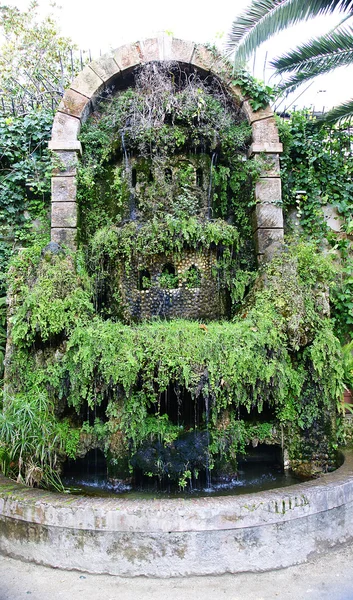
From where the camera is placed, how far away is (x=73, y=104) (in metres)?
6.45

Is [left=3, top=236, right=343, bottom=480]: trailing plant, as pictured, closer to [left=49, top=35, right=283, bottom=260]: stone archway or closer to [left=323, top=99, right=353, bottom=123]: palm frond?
[left=49, top=35, right=283, bottom=260]: stone archway

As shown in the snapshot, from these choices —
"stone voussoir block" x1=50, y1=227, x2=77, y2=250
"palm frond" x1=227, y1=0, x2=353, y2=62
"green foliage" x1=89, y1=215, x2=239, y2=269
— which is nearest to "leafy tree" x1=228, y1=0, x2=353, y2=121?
"palm frond" x1=227, y1=0, x2=353, y2=62

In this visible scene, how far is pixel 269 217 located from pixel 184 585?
15.0ft

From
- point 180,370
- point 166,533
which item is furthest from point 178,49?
point 166,533

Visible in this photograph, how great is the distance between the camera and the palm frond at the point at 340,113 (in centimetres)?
689

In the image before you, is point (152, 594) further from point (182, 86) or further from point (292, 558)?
point (182, 86)

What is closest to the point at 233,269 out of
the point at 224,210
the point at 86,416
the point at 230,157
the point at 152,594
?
the point at 224,210

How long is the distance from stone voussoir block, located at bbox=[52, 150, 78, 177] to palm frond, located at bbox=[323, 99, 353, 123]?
3856 mm

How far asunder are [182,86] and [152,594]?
6.29 meters

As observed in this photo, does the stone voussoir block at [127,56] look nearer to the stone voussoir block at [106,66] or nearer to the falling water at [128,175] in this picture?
the stone voussoir block at [106,66]

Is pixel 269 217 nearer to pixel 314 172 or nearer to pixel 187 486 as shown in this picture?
pixel 314 172

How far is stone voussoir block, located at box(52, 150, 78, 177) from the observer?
6316mm

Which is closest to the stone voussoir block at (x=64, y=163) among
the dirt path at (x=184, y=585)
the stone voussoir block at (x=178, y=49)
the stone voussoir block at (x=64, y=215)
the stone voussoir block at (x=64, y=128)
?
the stone voussoir block at (x=64, y=128)

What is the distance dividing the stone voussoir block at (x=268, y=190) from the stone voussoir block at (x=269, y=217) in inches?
3.8
